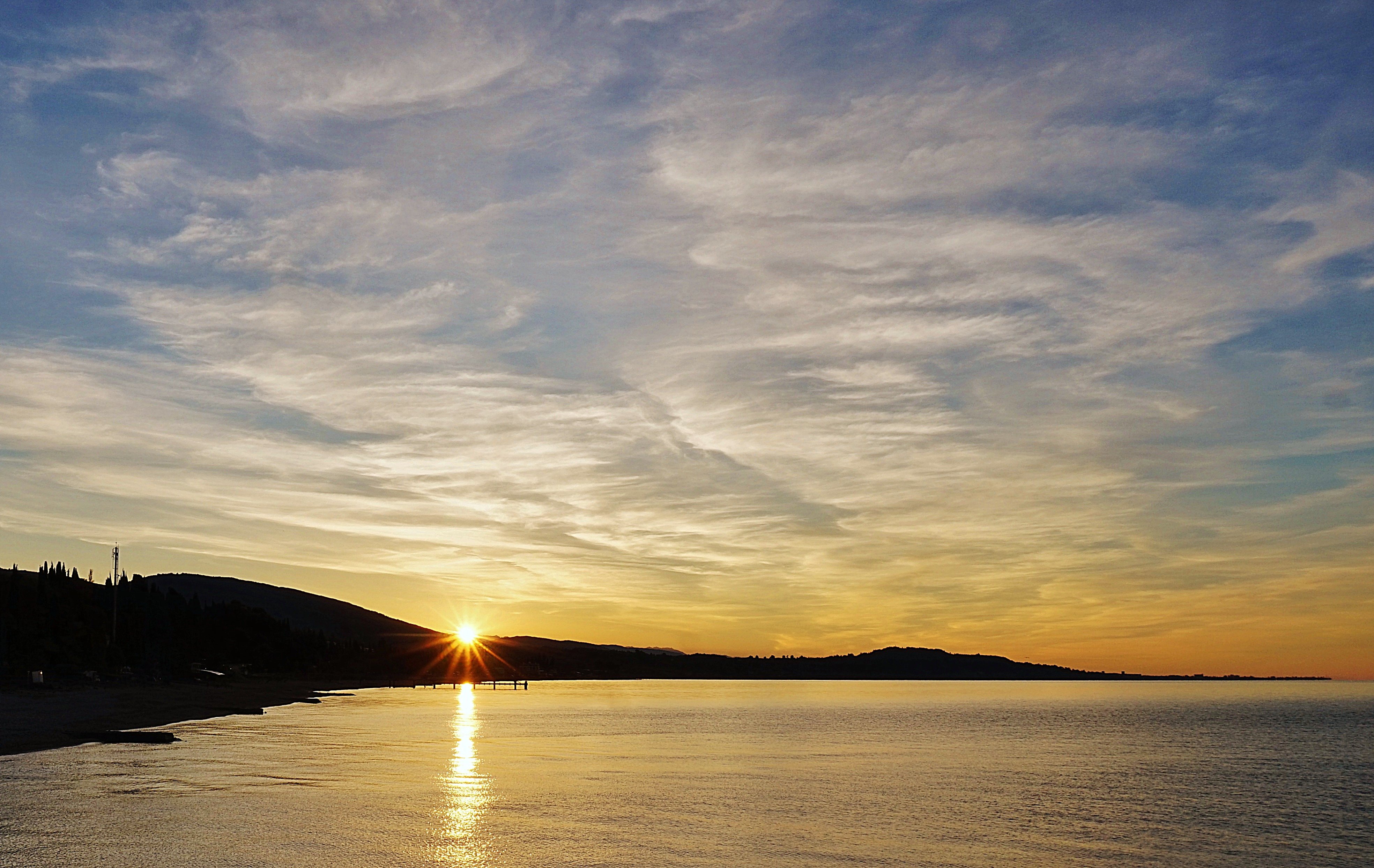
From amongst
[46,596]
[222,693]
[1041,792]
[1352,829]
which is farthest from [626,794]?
[46,596]

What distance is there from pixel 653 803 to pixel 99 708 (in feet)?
253

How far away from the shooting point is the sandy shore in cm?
7469

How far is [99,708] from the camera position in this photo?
351ft

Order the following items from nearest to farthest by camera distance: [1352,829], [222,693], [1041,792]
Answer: [1352,829]
[1041,792]
[222,693]

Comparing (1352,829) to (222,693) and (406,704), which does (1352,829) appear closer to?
(222,693)

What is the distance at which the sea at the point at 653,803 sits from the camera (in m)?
41.0

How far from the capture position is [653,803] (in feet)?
190

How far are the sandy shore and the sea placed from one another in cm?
382

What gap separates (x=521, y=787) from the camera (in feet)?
208

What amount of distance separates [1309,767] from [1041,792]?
44123mm

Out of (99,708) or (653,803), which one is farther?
(99,708)

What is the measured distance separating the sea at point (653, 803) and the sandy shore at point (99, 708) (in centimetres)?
382

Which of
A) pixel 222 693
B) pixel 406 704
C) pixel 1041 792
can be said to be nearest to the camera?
pixel 1041 792

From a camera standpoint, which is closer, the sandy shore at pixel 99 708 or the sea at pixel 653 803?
the sea at pixel 653 803
